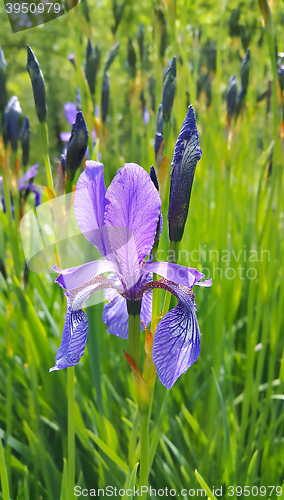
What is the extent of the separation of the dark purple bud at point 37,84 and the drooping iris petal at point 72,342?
418mm

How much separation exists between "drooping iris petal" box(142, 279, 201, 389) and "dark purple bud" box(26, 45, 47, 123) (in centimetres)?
44

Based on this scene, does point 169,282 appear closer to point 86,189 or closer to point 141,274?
point 141,274

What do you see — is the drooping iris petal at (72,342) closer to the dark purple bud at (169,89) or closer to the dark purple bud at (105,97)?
the dark purple bud at (169,89)

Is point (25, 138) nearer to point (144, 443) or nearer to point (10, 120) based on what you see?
point (10, 120)

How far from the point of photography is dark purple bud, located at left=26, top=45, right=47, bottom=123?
0.72 m

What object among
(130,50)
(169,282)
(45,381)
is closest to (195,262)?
(45,381)

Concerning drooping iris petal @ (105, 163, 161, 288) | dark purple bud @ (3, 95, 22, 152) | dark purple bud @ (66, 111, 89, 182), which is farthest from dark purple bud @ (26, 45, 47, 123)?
drooping iris petal @ (105, 163, 161, 288)

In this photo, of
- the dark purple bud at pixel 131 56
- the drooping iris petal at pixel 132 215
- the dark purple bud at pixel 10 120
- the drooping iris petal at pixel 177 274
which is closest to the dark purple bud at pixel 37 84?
the dark purple bud at pixel 10 120

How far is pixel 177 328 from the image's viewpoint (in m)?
0.49

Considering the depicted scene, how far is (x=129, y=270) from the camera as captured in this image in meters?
0.55

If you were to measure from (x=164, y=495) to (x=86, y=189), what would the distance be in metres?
0.90

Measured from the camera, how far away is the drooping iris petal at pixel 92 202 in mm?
536

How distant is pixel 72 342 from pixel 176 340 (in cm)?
14

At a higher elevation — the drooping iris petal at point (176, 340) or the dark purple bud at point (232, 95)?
the dark purple bud at point (232, 95)
